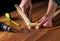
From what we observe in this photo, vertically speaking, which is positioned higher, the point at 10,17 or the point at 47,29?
the point at 10,17

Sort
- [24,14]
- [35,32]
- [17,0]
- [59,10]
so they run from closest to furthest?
[35,32] < [24,14] < [59,10] < [17,0]

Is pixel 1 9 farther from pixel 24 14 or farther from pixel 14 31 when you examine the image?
pixel 14 31

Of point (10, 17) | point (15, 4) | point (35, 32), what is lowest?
point (35, 32)

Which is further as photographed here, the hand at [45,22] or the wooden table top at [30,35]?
the hand at [45,22]

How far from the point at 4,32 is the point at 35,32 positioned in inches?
11.1

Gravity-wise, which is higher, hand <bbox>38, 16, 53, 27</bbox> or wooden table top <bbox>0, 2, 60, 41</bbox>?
hand <bbox>38, 16, 53, 27</bbox>

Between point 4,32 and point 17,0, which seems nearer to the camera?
point 4,32

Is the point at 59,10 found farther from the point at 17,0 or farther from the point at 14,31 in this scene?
the point at 14,31

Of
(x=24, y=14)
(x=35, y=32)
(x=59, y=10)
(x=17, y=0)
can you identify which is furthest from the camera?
(x=17, y=0)

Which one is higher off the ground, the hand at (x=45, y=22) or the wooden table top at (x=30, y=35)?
the hand at (x=45, y=22)

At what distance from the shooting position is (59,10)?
198 centimetres

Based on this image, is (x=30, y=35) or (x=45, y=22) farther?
(x=45, y=22)

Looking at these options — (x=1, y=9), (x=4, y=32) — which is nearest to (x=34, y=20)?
(x=4, y=32)

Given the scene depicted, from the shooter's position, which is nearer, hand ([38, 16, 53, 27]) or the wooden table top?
the wooden table top
